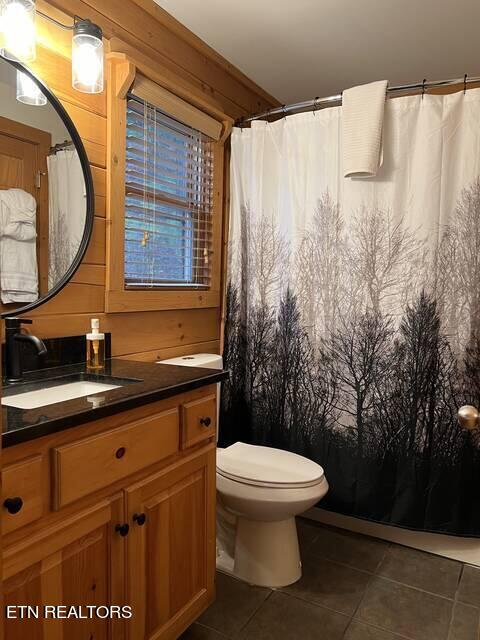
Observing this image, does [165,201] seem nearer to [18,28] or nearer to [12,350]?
[18,28]

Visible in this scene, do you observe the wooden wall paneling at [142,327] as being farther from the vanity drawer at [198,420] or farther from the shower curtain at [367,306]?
the vanity drawer at [198,420]

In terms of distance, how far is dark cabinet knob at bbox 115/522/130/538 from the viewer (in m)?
1.25

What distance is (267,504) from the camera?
1826 millimetres

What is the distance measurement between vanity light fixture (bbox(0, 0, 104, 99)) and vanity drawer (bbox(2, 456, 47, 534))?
1.23m

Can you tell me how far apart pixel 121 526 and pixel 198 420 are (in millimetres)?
393

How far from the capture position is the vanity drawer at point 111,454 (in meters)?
1.09

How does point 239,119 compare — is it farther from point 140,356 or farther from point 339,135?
point 140,356

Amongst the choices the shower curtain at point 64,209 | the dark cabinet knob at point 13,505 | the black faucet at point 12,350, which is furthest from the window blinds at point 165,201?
the dark cabinet knob at point 13,505

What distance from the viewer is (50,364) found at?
5.57ft

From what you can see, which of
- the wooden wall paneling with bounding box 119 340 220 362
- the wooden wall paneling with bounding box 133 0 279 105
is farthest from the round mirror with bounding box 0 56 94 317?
the wooden wall paneling with bounding box 133 0 279 105

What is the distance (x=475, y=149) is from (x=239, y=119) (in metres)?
1.20

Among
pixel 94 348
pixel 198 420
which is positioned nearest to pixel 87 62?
pixel 94 348

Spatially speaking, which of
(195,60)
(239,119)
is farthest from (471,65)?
(195,60)

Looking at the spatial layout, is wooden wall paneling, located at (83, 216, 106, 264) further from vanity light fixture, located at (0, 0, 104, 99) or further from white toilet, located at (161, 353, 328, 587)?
white toilet, located at (161, 353, 328, 587)
